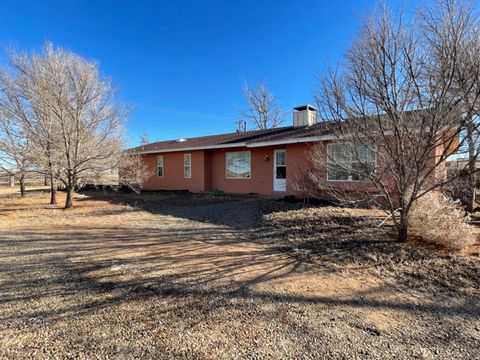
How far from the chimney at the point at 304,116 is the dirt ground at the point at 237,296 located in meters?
8.60

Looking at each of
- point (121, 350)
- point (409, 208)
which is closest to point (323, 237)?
point (409, 208)

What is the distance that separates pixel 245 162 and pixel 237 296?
1070 centimetres

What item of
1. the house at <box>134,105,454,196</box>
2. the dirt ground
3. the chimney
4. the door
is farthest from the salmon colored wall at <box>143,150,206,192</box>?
the dirt ground

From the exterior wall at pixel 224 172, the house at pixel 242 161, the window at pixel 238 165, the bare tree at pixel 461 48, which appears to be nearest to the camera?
the bare tree at pixel 461 48

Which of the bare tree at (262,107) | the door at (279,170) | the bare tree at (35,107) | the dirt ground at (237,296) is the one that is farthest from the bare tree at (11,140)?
the bare tree at (262,107)

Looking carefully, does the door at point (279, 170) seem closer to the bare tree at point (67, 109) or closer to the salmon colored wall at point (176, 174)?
the salmon colored wall at point (176, 174)

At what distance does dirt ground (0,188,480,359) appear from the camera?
7.53ft

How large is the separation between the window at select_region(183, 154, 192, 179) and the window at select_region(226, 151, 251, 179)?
262 cm

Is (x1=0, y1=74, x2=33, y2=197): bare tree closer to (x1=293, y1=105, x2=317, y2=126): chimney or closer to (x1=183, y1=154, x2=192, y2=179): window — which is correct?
(x1=183, y1=154, x2=192, y2=179): window

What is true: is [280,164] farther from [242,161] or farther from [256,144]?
[242,161]

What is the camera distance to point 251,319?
2705mm

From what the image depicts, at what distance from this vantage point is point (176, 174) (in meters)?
16.5

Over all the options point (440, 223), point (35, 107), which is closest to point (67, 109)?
point (35, 107)

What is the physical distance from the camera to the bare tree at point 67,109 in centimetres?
912
